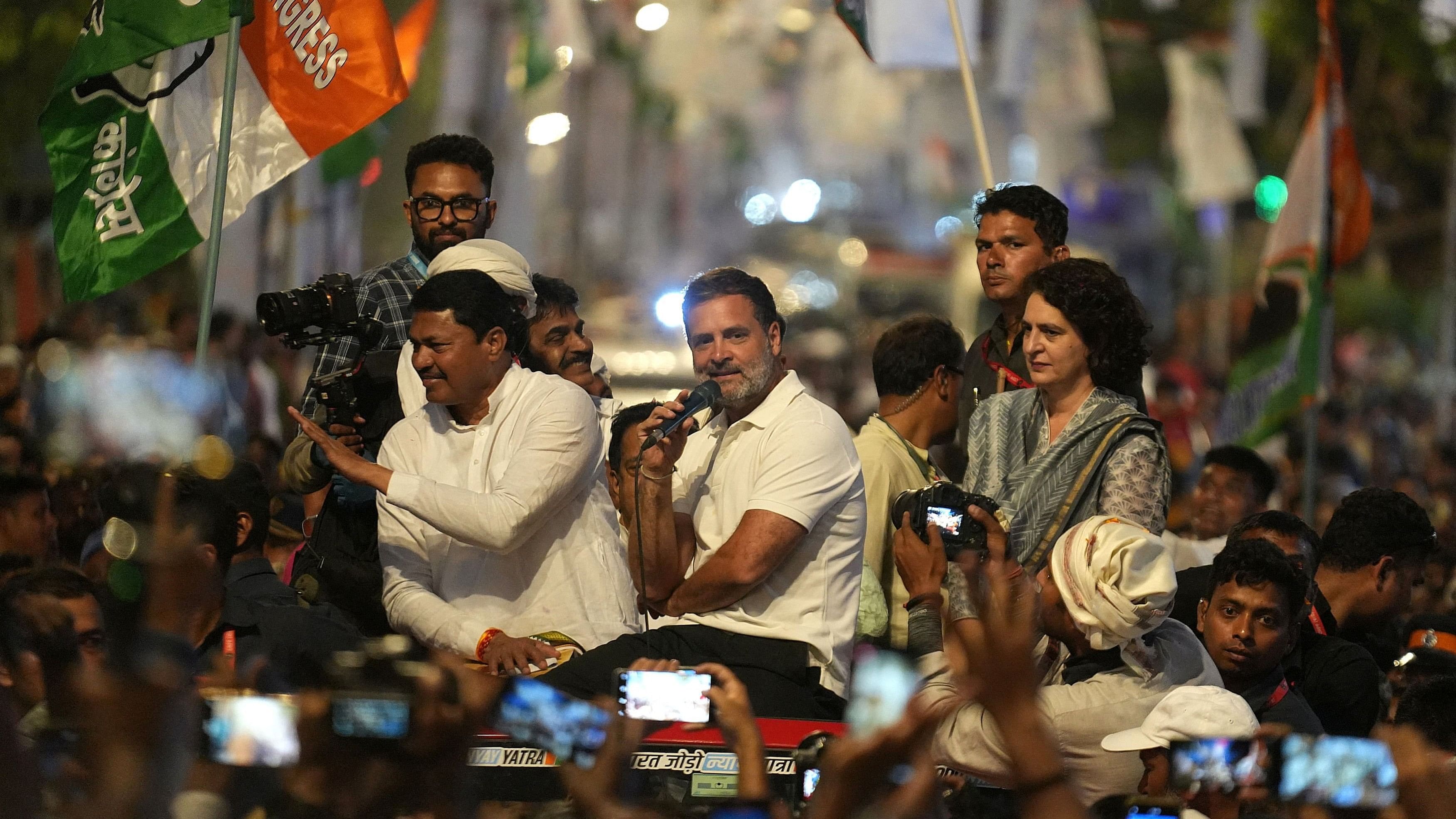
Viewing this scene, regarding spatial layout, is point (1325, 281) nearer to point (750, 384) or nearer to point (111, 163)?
point (750, 384)

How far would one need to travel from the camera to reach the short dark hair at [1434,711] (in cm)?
509

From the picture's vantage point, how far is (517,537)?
5.74 meters

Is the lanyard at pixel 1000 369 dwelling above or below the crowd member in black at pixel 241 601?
above

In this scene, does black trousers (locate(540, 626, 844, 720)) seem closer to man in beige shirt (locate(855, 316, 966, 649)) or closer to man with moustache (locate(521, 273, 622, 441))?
man in beige shirt (locate(855, 316, 966, 649))

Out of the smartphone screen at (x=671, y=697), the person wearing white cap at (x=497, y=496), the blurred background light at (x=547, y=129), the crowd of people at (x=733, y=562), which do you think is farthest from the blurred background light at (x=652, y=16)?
the smartphone screen at (x=671, y=697)

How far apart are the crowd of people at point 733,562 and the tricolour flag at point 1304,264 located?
3.38m

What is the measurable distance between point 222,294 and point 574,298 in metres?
6.98

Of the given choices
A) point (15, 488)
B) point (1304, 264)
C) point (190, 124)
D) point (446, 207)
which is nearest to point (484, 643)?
point (446, 207)

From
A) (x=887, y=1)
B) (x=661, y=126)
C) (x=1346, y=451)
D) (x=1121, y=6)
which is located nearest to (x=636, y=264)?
(x=661, y=126)

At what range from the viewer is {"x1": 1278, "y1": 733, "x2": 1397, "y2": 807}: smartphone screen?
11.4ft

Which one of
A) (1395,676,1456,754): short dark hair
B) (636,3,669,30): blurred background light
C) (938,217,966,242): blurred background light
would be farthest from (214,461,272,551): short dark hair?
(938,217,966,242): blurred background light

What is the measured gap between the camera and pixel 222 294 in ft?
45.7

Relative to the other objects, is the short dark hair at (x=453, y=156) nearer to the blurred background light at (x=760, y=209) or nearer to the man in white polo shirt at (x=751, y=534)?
the man in white polo shirt at (x=751, y=534)

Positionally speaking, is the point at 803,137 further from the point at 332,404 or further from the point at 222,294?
the point at 332,404
